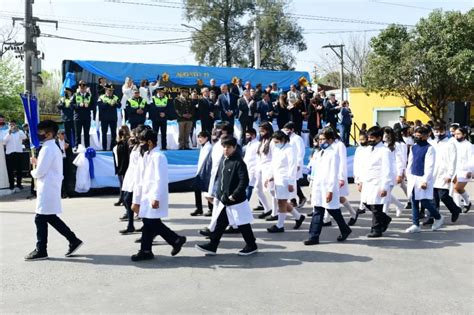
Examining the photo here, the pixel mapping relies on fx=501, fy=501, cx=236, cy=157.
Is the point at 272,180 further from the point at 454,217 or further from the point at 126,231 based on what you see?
the point at 454,217

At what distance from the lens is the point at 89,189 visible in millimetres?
13422

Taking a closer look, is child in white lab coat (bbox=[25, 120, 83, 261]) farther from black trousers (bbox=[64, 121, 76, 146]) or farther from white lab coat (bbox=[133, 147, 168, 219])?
black trousers (bbox=[64, 121, 76, 146])

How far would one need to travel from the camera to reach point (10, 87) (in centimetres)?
4091

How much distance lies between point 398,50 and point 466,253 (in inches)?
825

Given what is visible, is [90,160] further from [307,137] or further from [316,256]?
[316,256]

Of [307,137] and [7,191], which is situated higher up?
[307,137]

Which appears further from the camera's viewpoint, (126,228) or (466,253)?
(126,228)

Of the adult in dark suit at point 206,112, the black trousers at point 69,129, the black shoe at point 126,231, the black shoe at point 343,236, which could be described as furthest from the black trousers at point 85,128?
the black shoe at point 343,236

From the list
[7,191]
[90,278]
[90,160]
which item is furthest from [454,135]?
[7,191]

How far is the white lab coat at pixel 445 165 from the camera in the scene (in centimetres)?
912

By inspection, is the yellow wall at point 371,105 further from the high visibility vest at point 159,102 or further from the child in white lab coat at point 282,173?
the child in white lab coat at point 282,173

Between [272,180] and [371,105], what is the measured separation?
2629cm

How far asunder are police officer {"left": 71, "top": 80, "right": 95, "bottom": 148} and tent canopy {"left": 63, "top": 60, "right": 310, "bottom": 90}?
2230mm

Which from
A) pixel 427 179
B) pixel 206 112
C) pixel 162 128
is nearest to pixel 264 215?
pixel 427 179
